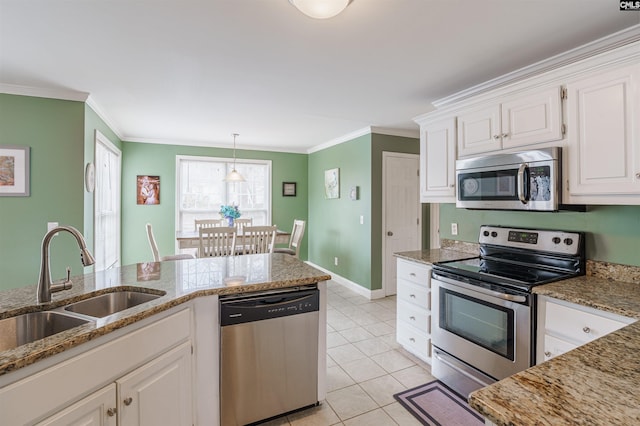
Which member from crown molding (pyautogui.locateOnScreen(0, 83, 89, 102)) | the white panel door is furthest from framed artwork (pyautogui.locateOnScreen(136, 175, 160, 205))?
the white panel door

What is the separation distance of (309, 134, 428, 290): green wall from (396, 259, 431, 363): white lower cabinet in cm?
150

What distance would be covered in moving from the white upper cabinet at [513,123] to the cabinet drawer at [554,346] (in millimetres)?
1259

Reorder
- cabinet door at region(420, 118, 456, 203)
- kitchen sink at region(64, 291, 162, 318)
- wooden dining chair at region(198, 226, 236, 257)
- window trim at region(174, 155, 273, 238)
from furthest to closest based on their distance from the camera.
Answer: window trim at region(174, 155, 273, 238), wooden dining chair at region(198, 226, 236, 257), cabinet door at region(420, 118, 456, 203), kitchen sink at region(64, 291, 162, 318)

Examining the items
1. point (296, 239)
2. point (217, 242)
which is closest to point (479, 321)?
point (217, 242)

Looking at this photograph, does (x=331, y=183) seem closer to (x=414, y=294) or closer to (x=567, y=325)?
(x=414, y=294)

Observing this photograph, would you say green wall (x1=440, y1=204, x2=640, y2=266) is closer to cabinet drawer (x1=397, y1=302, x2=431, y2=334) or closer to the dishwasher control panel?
cabinet drawer (x1=397, y1=302, x2=431, y2=334)

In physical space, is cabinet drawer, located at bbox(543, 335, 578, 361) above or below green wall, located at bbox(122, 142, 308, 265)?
below

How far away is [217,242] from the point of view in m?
3.70

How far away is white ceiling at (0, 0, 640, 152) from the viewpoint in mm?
1694

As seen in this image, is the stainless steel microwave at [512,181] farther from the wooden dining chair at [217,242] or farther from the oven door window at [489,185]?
the wooden dining chair at [217,242]

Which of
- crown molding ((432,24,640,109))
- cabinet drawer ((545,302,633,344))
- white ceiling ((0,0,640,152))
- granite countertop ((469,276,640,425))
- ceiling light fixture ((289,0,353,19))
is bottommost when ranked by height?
cabinet drawer ((545,302,633,344))

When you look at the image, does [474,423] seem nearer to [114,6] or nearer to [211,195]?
[114,6]

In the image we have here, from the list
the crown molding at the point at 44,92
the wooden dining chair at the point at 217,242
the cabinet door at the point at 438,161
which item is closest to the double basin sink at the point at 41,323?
the wooden dining chair at the point at 217,242

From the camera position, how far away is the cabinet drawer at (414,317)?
8.21 ft
